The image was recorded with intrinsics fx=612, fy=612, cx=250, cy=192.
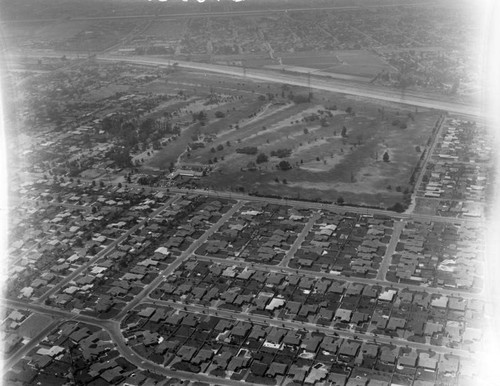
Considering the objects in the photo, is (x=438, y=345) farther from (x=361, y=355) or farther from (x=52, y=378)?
(x=52, y=378)

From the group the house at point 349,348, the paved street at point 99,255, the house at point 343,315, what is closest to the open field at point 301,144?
the paved street at point 99,255

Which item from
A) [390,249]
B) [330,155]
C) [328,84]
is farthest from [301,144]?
[328,84]

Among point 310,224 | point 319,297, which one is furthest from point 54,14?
point 319,297

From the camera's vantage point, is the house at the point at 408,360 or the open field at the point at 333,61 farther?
the open field at the point at 333,61

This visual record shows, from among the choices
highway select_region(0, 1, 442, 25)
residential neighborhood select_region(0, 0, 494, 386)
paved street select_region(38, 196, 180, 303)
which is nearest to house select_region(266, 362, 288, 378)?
Answer: residential neighborhood select_region(0, 0, 494, 386)

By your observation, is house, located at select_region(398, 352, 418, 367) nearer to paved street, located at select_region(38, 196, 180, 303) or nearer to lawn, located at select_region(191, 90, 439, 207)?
→ lawn, located at select_region(191, 90, 439, 207)

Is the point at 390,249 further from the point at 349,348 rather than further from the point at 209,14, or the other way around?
the point at 209,14

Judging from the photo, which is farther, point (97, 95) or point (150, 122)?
point (97, 95)

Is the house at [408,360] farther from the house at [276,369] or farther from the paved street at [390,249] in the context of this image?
the paved street at [390,249]
